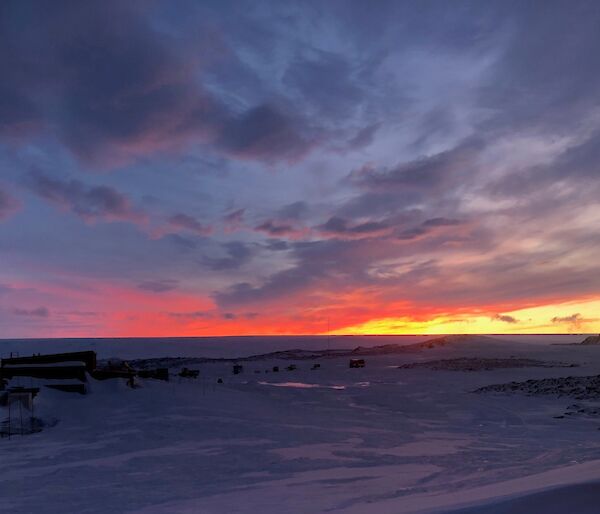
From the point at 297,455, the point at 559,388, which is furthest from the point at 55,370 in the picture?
Result: the point at 559,388

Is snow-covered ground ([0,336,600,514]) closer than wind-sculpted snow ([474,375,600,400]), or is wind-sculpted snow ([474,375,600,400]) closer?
snow-covered ground ([0,336,600,514])

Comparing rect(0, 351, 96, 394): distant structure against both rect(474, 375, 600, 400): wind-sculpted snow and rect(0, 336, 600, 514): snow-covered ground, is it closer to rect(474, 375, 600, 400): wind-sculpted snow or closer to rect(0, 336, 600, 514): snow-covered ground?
rect(0, 336, 600, 514): snow-covered ground

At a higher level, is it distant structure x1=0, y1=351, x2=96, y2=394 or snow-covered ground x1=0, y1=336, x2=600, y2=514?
distant structure x1=0, y1=351, x2=96, y2=394

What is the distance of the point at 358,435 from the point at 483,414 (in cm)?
880

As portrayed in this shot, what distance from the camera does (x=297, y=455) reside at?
16812 mm

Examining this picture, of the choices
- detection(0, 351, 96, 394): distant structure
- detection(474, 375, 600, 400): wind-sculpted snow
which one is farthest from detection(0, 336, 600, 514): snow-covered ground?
detection(474, 375, 600, 400): wind-sculpted snow

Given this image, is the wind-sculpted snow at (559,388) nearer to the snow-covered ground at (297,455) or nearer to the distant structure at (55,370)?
the snow-covered ground at (297,455)

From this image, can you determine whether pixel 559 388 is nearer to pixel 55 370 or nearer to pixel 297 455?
pixel 297 455

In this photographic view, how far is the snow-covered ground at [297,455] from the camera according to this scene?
10.4m

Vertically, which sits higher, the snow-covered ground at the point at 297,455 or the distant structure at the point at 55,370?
the distant structure at the point at 55,370

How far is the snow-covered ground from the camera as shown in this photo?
34.0 ft

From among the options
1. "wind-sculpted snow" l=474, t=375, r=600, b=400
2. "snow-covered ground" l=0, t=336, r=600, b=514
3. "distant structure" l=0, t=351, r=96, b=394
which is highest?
"distant structure" l=0, t=351, r=96, b=394

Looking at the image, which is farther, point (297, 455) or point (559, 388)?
point (559, 388)

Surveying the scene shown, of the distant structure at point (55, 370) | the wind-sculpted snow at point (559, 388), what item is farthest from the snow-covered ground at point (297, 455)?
the wind-sculpted snow at point (559, 388)
